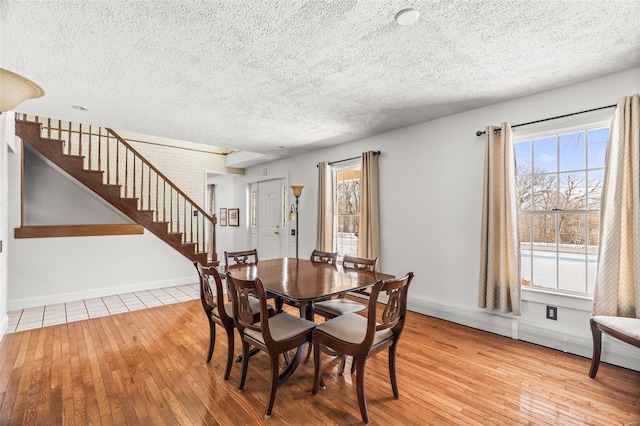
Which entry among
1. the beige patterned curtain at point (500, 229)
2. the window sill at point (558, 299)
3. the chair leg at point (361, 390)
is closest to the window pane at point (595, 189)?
the beige patterned curtain at point (500, 229)

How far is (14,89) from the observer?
4.63ft

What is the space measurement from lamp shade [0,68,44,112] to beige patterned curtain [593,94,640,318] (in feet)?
12.9

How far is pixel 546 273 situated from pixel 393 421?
7.56ft

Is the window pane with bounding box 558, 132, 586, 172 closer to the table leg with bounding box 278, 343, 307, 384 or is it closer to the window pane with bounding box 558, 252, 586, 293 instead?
the window pane with bounding box 558, 252, 586, 293

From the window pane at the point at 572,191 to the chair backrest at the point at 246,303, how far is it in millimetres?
3023

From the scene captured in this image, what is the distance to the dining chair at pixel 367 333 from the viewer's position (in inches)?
73.5

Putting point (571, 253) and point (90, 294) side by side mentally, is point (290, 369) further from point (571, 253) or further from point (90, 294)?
point (90, 294)

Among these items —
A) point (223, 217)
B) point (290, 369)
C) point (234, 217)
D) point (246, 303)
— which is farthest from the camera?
point (223, 217)

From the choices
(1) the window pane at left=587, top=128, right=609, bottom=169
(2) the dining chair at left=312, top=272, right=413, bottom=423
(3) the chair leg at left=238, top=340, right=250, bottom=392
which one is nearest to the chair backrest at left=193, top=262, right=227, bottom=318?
(3) the chair leg at left=238, top=340, right=250, bottom=392

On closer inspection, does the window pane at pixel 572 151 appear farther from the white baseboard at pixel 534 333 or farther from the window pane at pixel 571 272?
the white baseboard at pixel 534 333

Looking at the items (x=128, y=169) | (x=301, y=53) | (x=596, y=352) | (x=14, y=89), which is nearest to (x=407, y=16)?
(x=301, y=53)

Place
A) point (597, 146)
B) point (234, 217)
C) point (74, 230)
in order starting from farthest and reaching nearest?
point (234, 217) < point (74, 230) < point (597, 146)

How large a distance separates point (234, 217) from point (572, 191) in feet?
21.6

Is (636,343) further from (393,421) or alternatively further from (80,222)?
(80,222)
